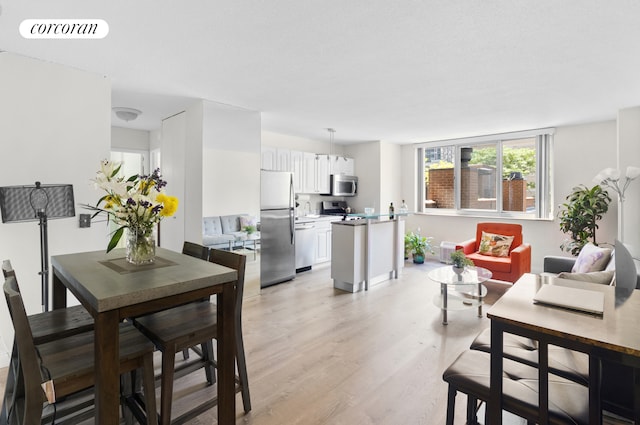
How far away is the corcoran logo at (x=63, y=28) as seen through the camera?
6.77 feet

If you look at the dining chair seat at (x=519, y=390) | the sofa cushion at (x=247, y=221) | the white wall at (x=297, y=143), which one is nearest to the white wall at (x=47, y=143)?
the sofa cushion at (x=247, y=221)

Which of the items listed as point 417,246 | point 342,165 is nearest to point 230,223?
point 342,165

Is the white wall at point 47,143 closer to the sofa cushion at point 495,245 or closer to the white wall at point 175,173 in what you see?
the white wall at point 175,173

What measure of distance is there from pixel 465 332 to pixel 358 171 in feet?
14.1

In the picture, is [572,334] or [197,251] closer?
[572,334]

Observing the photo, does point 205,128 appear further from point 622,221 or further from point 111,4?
point 622,221

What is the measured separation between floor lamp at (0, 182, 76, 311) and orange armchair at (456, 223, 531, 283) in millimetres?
4574

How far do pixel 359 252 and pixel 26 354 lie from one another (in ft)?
11.7

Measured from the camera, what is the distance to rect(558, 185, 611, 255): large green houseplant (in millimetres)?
4295

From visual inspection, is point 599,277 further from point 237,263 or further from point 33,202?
point 33,202

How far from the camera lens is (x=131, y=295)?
128cm

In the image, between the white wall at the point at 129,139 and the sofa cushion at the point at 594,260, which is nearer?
the sofa cushion at the point at 594,260

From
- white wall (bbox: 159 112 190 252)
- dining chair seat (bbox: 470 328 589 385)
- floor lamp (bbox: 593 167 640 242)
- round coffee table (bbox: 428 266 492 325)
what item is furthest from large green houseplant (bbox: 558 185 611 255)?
white wall (bbox: 159 112 190 252)

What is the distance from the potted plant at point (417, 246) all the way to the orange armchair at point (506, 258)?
1.27 metres
